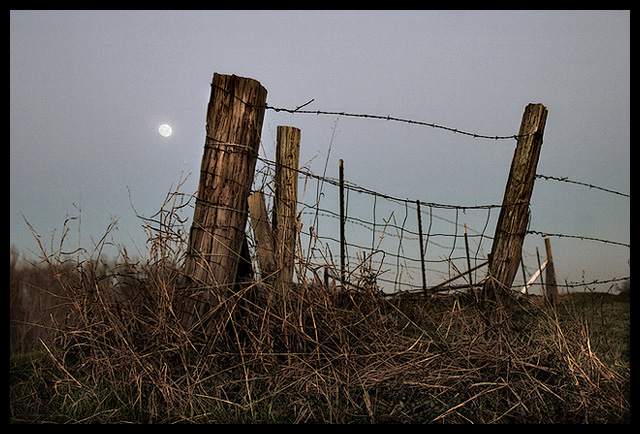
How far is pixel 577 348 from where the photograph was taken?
11.6 feet

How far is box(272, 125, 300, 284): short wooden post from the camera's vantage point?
11.8ft

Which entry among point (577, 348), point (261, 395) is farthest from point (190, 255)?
point (577, 348)

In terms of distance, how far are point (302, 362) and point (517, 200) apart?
2.20m

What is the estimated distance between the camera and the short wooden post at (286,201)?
3590 millimetres

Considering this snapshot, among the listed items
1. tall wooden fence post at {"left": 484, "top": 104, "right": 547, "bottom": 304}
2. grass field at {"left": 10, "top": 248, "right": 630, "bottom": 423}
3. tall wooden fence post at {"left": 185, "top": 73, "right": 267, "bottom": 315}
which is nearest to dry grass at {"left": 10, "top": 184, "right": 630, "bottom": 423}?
grass field at {"left": 10, "top": 248, "right": 630, "bottom": 423}

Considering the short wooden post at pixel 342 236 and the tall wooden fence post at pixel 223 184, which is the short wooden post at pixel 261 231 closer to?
the tall wooden fence post at pixel 223 184

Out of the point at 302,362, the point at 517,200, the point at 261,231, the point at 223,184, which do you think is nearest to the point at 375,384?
the point at 302,362

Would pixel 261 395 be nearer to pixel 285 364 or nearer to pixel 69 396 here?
pixel 285 364

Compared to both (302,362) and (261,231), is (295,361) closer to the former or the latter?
(302,362)

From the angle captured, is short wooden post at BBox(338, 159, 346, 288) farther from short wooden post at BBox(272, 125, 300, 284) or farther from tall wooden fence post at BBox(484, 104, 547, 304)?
tall wooden fence post at BBox(484, 104, 547, 304)

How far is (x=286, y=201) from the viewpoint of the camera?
3.79m

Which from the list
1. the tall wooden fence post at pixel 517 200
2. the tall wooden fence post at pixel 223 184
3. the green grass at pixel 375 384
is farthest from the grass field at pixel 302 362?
the tall wooden fence post at pixel 517 200

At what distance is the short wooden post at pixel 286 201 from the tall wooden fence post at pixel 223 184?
0.22 metres
